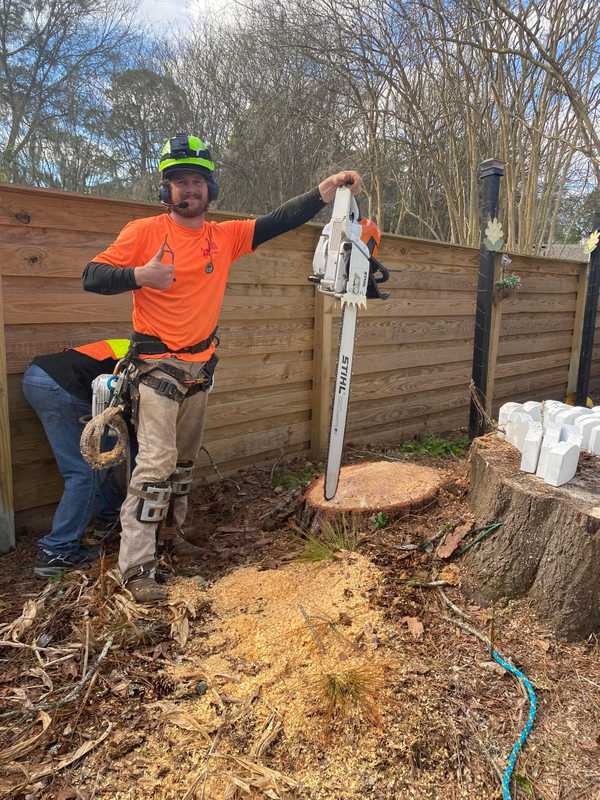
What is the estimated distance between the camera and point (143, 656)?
2264 mm

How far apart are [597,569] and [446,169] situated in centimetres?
911

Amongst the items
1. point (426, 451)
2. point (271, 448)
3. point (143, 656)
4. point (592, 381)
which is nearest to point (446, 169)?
point (592, 381)

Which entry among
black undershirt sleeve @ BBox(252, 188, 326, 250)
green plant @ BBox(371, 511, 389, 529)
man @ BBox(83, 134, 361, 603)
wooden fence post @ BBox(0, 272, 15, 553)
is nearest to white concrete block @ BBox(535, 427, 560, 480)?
green plant @ BBox(371, 511, 389, 529)

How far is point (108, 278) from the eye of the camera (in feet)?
8.54

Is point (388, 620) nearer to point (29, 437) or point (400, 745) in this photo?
point (400, 745)

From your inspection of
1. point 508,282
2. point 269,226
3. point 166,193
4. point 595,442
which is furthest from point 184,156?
point 508,282

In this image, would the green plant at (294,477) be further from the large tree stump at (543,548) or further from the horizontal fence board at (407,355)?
the large tree stump at (543,548)

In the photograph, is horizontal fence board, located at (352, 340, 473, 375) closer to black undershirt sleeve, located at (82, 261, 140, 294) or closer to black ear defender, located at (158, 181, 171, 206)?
black ear defender, located at (158, 181, 171, 206)

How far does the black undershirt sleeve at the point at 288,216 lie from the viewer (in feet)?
10.1

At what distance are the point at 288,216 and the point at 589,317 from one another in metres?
5.38

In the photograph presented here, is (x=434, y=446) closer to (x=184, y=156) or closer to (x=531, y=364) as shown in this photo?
(x=531, y=364)

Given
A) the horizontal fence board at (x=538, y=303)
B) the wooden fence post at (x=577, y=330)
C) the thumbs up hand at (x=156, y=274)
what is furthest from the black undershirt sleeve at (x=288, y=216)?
the wooden fence post at (x=577, y=330)

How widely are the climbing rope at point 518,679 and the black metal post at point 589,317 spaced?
5.48m

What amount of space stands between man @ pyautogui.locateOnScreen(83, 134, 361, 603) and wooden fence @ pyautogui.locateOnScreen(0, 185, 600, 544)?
0.65m
